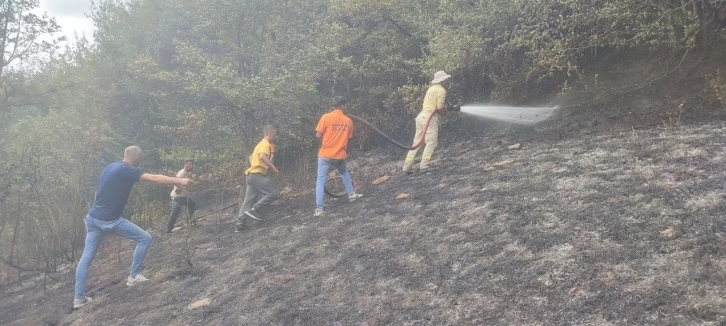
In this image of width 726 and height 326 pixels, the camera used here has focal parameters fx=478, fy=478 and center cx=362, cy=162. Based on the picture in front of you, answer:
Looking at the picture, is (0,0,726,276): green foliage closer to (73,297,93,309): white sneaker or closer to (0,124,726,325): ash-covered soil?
(0,124,726,325): ash-covered soil

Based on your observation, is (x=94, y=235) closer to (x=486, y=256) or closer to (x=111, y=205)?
(x=111, y=205)

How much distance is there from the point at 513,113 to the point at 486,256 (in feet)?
19.8

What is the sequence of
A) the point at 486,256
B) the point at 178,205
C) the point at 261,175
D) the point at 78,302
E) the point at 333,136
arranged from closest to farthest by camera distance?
1. the point at 486,256
2. the point at 78,302
3. the point at 333,136
4. the point at 261,175
5. the point at 178,205

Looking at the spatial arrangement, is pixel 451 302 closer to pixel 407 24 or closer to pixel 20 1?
pixel 407 24

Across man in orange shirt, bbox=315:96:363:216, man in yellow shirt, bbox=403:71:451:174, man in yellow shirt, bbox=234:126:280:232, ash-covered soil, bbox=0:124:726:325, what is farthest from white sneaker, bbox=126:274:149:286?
man in yellow shirt, bbox=403:71:451:174

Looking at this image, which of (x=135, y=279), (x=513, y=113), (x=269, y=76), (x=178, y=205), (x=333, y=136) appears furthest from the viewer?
(x=269, y=76)

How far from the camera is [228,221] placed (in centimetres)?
966

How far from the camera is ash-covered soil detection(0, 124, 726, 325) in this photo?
10.6 feet

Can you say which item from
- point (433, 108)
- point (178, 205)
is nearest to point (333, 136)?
point (433, 108)

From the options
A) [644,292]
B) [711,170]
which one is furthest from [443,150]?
[644,292]

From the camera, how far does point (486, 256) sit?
14.0 feet

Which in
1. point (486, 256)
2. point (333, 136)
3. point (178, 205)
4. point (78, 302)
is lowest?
point (78, 302)

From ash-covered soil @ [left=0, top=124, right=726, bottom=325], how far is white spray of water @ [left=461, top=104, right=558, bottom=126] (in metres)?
0.98

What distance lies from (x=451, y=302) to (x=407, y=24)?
840cm
